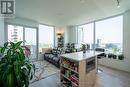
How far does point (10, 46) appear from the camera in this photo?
5.96 ft

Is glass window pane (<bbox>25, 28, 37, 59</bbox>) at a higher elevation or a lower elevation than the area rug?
higher

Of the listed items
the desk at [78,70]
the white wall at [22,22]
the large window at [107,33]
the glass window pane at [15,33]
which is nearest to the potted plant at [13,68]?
the desk at [78,70]

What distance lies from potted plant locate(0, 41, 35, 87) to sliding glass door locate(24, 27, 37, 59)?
4.20m

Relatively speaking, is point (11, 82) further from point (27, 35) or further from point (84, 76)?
point (27, 35)

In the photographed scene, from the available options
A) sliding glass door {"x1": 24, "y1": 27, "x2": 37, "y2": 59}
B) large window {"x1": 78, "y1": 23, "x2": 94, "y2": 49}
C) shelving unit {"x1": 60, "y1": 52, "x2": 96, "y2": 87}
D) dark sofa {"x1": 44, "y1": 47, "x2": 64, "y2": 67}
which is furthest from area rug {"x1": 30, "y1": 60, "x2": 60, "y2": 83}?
large window {"x1": 78, "y1": 23, "x2": 94, "y2": 49}

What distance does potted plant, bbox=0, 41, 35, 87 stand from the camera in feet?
5.35

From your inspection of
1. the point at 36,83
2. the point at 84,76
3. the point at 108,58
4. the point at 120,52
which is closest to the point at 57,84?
the point at 36,83

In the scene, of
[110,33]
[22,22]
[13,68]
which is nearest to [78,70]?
[13,68]

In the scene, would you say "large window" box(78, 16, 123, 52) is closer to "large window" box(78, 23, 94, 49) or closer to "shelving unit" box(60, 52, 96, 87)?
"large window" box(78, 23, 94, 49)

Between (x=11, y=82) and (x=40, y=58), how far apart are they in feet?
16.2

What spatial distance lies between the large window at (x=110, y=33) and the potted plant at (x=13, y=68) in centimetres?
461

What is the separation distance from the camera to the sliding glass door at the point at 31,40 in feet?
19.3

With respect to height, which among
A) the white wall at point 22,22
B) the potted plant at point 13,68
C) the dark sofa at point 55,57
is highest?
the white wall at point 22,22

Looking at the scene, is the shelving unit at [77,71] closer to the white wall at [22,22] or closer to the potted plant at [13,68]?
the potted plant at [13,68]
